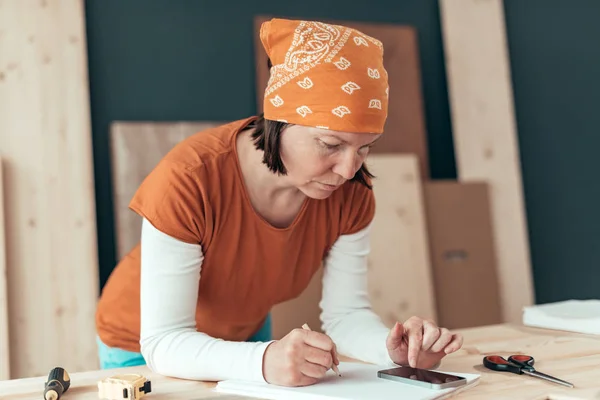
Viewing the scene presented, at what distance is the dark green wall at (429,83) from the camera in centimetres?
303

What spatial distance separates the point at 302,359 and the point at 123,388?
0.29 m

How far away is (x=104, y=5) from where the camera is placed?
9.94 feet

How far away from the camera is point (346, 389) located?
3.26 feet

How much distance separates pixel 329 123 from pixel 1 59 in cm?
215

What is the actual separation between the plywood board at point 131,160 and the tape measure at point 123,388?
1.87 meters

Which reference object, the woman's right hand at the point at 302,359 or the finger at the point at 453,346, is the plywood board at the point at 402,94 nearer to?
the finger at the point at 453,346

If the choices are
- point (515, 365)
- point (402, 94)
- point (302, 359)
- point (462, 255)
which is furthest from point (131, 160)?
point (515, 365)

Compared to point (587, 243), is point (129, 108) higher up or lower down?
higher up

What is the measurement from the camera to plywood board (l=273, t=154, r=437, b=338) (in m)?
3.05

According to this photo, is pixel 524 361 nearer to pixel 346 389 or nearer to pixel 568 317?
pixel 346 389

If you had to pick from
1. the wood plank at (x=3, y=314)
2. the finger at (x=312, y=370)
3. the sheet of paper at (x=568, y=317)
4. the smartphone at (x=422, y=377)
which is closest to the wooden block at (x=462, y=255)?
the sheet of paper at (x=568, y=317)

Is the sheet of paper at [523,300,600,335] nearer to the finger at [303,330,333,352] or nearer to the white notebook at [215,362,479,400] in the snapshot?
the white notebook at [215,362,479,400]

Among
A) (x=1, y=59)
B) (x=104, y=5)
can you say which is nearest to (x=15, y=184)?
(x=1, y=59)

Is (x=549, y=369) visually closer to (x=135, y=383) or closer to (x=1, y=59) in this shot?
(x=135, y=383)
